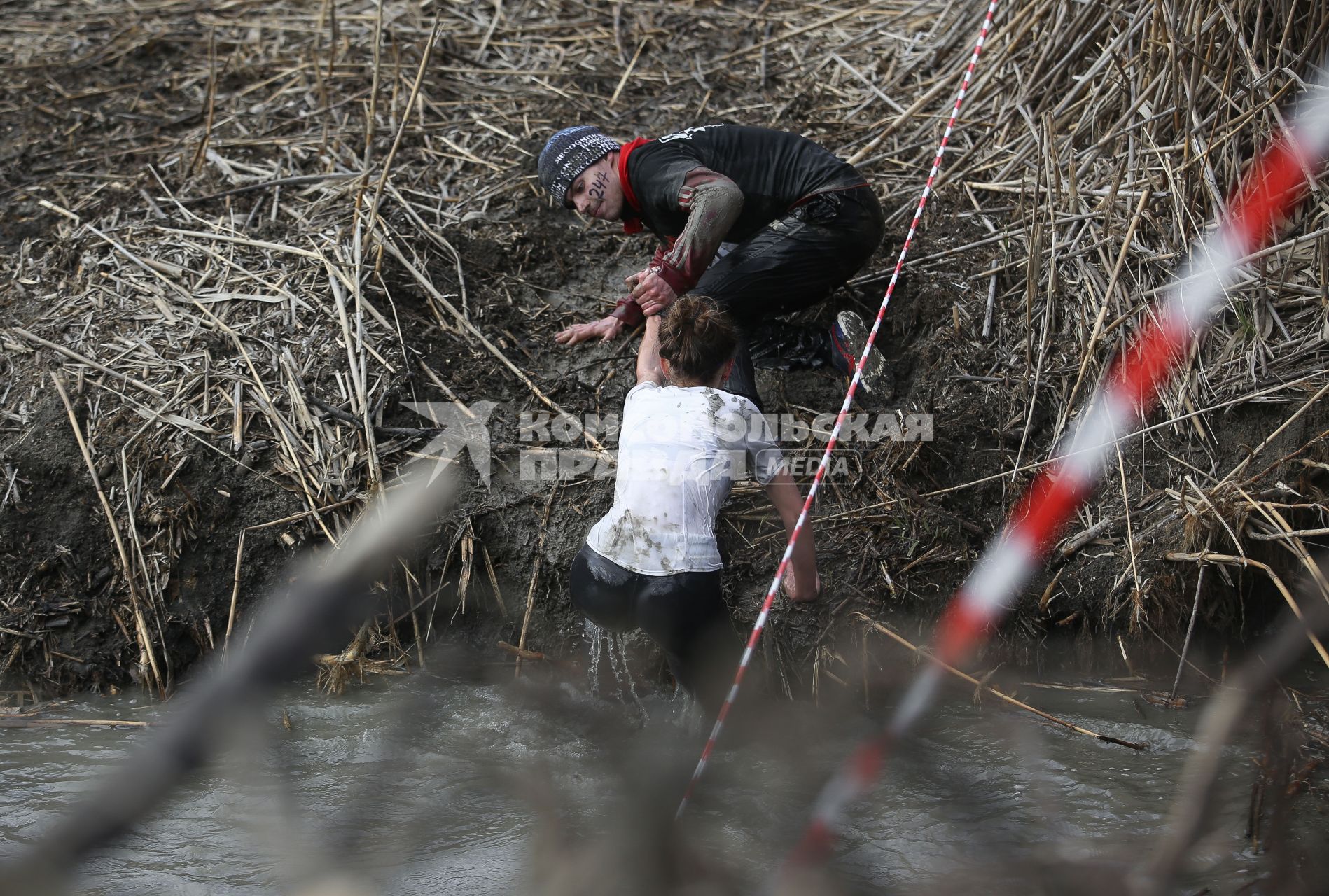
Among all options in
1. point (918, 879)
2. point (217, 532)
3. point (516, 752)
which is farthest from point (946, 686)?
point (217, 532)

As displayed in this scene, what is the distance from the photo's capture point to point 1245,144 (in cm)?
450

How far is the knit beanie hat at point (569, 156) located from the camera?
440 cm

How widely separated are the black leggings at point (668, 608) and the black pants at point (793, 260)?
3.60ft

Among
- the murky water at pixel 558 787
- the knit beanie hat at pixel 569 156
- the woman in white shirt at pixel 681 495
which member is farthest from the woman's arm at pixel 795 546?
the knit beanie hat at pixel 569 156

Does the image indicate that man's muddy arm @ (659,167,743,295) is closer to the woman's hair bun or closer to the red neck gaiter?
the red neck gaiter

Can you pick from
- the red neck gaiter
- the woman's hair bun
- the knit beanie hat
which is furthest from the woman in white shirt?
the knit beanie hat

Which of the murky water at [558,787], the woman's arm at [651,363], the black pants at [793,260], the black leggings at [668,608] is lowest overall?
the murky water at [558,787]

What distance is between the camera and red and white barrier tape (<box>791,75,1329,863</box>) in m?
4.24

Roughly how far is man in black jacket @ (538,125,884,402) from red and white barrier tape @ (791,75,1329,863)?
911 mm

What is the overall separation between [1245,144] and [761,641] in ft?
9.60

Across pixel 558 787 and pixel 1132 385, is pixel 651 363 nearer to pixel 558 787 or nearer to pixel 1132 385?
pixel 558 787

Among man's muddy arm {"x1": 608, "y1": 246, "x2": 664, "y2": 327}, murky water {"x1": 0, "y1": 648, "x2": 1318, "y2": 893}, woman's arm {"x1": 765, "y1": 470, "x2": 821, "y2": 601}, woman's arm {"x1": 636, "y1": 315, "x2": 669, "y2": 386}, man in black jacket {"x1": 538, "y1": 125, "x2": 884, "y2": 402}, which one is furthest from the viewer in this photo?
man's muddy arm {"x1": 608, "y1": 246, "x2": 664, "y2": 327}

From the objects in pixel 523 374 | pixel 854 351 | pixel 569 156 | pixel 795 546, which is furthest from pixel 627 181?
pixel 795 546
